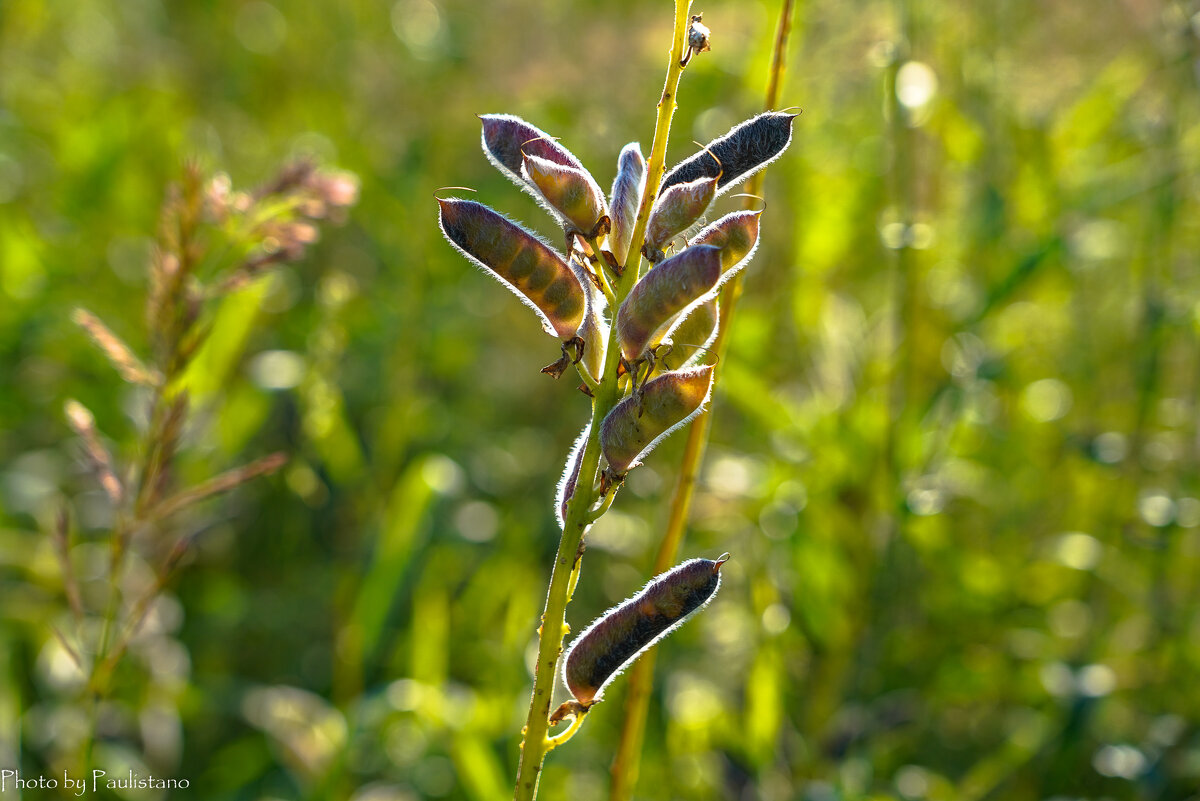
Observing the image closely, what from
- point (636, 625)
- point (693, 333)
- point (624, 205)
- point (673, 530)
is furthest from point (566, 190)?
point (673, 530)

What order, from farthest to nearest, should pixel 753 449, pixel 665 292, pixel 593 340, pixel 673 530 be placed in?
1. pixel 753 449
2. pixel 673 530
3. pixel 593 340
4. pixel 665 292

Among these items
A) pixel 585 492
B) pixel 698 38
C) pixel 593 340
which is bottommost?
pixel 585 492

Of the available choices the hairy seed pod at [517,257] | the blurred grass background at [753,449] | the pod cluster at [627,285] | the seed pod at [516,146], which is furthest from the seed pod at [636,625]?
the blurred grass background at [753,449]

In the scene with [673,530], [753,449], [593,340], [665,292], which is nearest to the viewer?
[665,292]

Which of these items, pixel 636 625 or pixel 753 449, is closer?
pixel 636 625

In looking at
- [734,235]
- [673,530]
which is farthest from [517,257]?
[673,530]

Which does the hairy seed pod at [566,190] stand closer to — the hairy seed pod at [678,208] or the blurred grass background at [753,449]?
the hairy seed pod at [678,208]

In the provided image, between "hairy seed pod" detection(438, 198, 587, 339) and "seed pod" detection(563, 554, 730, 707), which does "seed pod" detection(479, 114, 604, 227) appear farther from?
"seed pod" detection(563, 554, 730, 707)

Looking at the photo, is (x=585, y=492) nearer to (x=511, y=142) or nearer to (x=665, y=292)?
(x=665, y=292)

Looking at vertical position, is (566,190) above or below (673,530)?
above
